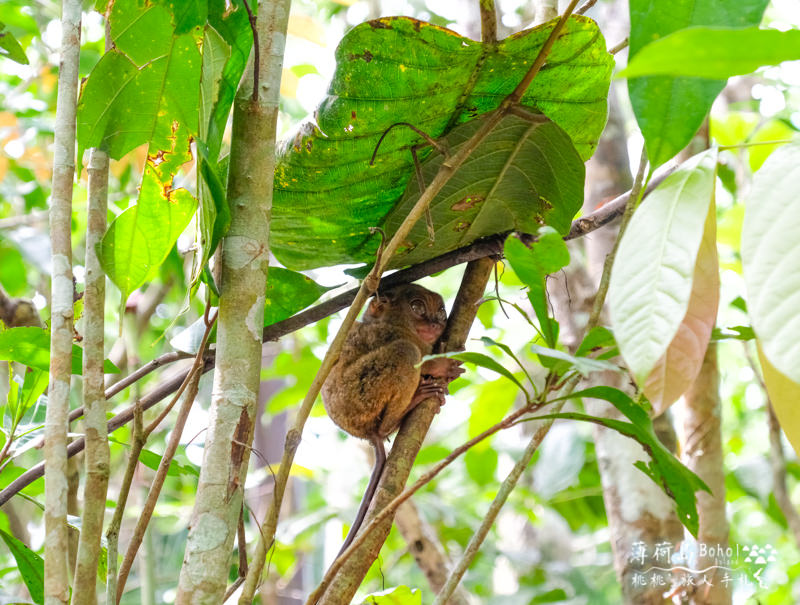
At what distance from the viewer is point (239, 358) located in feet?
3.56

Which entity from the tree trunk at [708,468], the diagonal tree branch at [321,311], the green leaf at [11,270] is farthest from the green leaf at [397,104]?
the green leaf at [11,270]

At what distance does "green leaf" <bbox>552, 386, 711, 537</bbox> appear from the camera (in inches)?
42.7

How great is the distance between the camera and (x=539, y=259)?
3.42ft

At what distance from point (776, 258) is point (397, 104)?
79 centimetres

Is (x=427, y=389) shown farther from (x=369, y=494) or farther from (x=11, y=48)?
(x=11, y=48)

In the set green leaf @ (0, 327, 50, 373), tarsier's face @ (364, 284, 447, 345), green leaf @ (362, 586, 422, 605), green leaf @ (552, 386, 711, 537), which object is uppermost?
tarsier's face @ (364, 284, 447, 345)

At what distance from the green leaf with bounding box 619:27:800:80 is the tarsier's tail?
1010 millimetres

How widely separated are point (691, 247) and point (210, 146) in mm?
712

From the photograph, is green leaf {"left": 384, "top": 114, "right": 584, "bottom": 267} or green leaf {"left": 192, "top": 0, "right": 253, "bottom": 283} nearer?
green leaf {"left": 192, "top": 0, "right": 253, "bottom": 283}

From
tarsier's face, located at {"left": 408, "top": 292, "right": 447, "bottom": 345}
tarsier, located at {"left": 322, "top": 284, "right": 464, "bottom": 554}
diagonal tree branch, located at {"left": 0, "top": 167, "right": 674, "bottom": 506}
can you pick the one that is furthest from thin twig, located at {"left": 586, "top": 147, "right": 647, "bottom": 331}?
tarsier's face, located at {"left": 408, "top": 292, "right": 447, "bottom": 345}

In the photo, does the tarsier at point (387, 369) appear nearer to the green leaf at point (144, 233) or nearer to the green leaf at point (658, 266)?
the green leaf at point (144, 233)

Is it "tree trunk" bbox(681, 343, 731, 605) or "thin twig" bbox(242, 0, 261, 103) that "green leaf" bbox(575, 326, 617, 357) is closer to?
A: "thin twig" bbox(242, 0, 261, 103)

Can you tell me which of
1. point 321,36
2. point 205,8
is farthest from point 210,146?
point 321,36

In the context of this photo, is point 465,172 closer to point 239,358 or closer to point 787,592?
point 239,358
